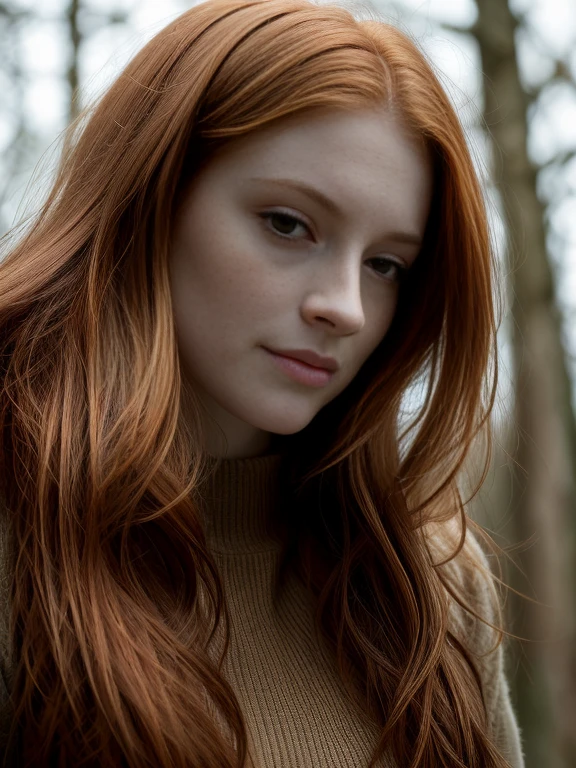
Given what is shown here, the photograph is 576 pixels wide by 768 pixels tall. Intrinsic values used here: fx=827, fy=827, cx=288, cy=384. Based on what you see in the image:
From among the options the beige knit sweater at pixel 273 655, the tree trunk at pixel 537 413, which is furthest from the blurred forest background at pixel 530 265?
the beige knit sweater at pixel 273 655

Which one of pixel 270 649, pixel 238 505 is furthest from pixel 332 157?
pixel 270 649

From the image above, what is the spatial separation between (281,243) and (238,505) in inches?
21.7

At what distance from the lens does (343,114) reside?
1434 mm

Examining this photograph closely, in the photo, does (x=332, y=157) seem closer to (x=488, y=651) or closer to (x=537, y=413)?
(x=488, y=651)

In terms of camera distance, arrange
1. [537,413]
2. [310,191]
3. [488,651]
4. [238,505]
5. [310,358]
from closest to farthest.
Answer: [310,191], [310,358], [238,505], [488,651], [537,413]

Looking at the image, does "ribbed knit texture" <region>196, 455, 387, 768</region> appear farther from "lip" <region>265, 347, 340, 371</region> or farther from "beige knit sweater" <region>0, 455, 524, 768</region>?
"lip" <region>265, 347, 340, 371</region>

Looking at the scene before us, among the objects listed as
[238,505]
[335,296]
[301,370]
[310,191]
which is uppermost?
[310,191]

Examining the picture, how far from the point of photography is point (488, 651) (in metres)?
1.84

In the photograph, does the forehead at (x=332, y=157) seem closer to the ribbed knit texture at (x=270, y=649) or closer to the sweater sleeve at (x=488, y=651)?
the ribbed knit texture at (x=270, y=649)

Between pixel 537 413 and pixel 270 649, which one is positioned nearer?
pixel 270 649

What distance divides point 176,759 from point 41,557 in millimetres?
347

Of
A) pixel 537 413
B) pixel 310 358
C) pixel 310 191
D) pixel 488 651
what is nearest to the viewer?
pixel 310 191

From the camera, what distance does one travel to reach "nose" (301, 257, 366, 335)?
4.74 ft

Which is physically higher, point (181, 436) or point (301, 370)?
point (301, 370)
